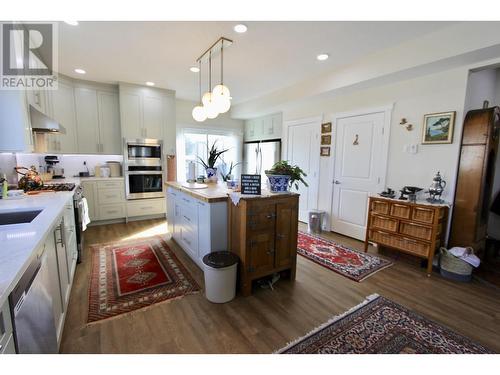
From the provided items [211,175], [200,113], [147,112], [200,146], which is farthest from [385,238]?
[147,112]

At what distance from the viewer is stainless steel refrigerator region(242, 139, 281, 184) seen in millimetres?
5199

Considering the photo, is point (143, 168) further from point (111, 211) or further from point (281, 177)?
point (281, 177)

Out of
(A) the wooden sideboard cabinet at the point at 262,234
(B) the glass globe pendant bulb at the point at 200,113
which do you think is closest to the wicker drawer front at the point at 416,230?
(A) the wooden sideboard cabinet at the point at 262,234

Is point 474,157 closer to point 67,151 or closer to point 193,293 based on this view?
point 193,293

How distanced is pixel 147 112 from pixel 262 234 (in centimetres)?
362

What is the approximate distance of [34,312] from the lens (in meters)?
1.04

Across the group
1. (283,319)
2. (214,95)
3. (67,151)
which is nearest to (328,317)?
(283,319)

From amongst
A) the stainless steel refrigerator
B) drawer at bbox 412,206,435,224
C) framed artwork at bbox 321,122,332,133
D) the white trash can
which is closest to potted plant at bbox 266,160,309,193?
the white trash can

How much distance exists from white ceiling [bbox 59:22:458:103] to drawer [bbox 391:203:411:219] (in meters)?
1.87

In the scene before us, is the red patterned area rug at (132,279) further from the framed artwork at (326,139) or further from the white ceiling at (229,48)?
the framed artwork at (326,139)

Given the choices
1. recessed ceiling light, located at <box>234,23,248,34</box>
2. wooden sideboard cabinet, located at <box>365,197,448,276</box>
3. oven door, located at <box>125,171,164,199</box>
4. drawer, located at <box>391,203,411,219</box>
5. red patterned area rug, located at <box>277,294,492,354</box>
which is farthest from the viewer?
oven door, located at <box>125,171,164,199</box>

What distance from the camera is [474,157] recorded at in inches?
99.3

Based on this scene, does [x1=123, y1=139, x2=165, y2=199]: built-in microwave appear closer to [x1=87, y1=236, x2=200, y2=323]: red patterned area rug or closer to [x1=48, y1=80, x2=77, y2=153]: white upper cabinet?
[x1=48, y1=80, x2=77, y2=153]: white upper cabinet
